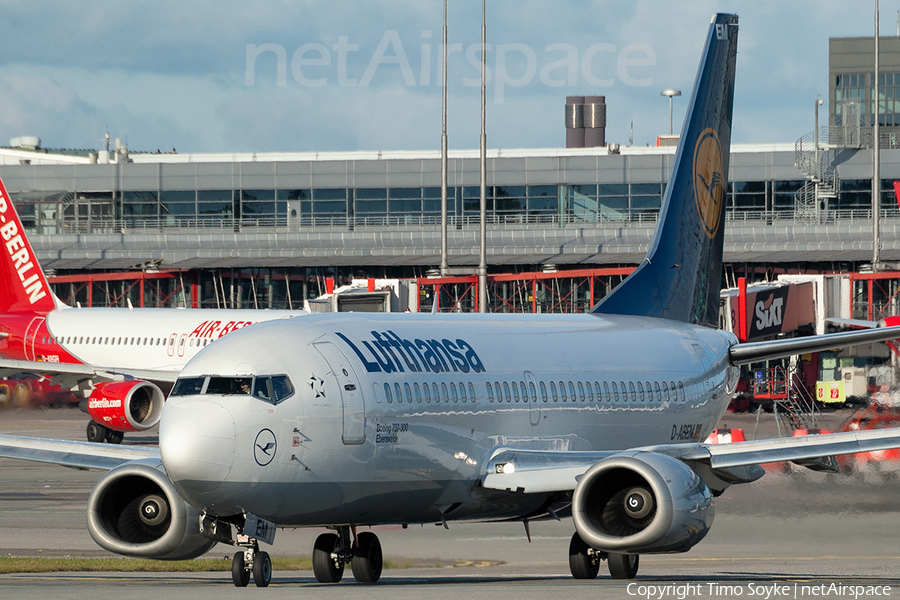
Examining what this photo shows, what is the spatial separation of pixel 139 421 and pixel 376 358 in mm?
23259

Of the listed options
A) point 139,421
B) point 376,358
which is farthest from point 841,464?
point 139,421

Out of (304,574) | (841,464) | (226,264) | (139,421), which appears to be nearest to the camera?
(304,574)

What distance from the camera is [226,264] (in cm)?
6612

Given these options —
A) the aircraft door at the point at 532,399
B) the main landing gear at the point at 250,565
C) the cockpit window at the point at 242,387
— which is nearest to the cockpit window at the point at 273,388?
the cockpit window at the point at 242,387

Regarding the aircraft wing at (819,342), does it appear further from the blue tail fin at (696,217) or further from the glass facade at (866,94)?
the glass facade at (866,94)

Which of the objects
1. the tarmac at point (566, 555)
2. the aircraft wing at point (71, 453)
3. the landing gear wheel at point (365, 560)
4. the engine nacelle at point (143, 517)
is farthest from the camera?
the landing gear wheel at point (365, 560)

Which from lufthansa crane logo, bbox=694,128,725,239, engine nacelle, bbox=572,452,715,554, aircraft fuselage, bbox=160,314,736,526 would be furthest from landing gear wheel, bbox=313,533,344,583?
lufthansa crane logo, bbox=694,128,725,239

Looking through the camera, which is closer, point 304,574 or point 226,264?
point 304,574

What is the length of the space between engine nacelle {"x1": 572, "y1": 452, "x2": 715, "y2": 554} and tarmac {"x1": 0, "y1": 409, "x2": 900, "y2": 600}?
59 cm

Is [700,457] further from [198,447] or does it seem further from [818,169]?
[818,169]

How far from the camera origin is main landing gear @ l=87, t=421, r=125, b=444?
135ft

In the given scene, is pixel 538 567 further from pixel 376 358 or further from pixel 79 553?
pixel 79 553

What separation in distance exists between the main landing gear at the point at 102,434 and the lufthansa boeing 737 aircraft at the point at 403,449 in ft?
71.7

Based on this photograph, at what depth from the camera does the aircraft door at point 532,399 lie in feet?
66.6
